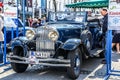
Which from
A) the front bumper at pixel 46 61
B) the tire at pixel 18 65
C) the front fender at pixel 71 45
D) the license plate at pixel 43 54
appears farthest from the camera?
the tire at pixel 18 65

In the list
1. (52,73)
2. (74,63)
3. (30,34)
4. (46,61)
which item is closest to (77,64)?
(74,63)

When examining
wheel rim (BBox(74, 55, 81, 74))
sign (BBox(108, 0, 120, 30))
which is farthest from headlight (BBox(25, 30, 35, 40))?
sign (BBox(108, 0, 120, 30))

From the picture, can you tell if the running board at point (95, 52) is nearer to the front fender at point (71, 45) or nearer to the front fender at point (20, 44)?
the front fender at point (71, 45)

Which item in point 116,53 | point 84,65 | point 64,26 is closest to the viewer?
point 64,26

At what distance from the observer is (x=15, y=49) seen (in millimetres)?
8344

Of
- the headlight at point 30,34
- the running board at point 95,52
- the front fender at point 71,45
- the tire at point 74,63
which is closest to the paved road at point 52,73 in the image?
the tire at point 74,63

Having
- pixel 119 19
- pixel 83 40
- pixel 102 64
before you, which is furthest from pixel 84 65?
pixel 119 19

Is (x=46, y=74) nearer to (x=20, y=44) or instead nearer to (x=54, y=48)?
(x=54, y=48)

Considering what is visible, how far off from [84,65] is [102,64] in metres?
0.68

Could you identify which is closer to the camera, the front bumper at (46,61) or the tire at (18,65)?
the front bumper at (46,61)

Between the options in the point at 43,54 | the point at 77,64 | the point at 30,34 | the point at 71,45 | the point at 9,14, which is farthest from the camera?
the point at 9,14

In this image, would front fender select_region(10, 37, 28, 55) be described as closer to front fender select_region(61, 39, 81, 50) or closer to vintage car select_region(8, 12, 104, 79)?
vintage car select_region(8, 12, 104, 79)

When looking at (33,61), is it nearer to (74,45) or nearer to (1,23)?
(74,45)

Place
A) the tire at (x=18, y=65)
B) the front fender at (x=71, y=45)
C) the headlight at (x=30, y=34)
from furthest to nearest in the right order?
the tire at (x=18, y=65)
the headlight at (x=30, y=34)
the front fender at (x=71, y=45)
